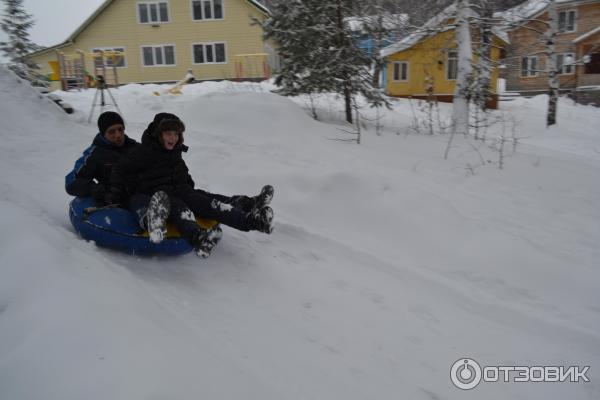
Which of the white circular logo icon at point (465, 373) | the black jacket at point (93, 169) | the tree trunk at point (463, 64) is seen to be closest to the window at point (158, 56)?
the tree trunk at point (463, 64)

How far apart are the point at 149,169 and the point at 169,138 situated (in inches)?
13.6

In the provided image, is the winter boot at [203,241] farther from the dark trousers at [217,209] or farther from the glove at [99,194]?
the glove at [99,194]

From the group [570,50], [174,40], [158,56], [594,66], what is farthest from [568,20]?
[158,56]

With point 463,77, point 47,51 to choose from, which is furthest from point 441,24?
point 47,51

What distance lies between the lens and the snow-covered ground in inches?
96.0

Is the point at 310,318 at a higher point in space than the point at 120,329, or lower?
lower

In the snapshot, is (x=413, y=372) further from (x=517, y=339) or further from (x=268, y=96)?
(x=268, y=96)

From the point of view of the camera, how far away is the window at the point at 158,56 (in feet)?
89.5

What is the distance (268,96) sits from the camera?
36.7 feet

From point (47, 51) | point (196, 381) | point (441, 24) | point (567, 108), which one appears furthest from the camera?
point (47, 51)

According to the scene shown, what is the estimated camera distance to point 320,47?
10289mm

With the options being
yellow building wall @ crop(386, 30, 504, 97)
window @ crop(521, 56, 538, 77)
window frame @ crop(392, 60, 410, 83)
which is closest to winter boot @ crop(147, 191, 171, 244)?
yellow building wall @ crop(386, 30, 504, 97)

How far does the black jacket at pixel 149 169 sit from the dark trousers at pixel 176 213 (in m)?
0.13

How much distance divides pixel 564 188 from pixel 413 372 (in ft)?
16.2
